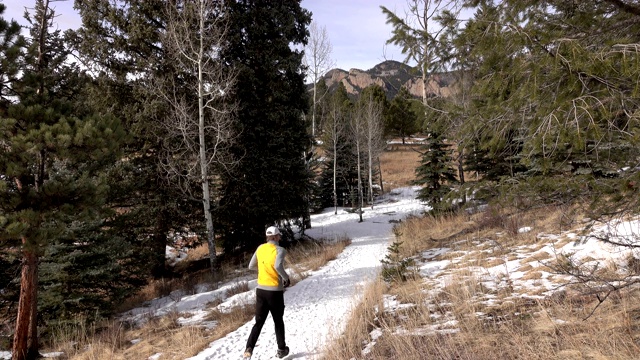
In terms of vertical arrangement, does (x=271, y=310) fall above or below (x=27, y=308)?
above

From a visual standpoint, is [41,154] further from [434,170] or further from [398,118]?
[398,118]

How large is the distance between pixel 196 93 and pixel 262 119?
8.32ft

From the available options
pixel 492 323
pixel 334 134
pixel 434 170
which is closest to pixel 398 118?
pixel 334 134

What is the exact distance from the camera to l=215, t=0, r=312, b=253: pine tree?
12.6 metres

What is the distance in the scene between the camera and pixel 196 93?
11.4 metres

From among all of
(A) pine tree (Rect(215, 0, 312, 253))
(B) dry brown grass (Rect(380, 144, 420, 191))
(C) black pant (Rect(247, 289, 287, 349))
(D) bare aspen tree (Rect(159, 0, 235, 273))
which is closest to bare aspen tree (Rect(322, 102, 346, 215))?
(B) dry brown grass (Rect(380, 144, 420, 191))

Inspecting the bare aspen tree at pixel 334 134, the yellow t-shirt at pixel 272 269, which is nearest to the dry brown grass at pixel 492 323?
the yellow t-shirt at pixel 272 269

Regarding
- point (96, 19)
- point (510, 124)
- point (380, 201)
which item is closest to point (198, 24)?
point (96, 19)

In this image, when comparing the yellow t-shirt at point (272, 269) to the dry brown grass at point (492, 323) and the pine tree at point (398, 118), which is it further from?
the pine tree at point (398, 118)

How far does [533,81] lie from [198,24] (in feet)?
37.8

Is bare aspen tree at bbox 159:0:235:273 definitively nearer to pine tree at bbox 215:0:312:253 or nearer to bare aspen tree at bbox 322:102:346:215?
pine tree at bbox 215:0:312:253

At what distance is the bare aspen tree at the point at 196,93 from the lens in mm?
11023

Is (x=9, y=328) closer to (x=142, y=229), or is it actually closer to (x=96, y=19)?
(x=142, y=229)

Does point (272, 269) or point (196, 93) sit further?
point (196, 93)
